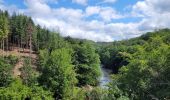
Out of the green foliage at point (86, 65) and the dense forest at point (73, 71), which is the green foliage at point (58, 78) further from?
the green foliage at point (86, 65)

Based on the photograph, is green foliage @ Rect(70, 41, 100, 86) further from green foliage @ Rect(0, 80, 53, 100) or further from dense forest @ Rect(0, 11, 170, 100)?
green foliage @ Rect(0, 80, 53, 100)

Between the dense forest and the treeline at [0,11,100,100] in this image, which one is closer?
the dense forest

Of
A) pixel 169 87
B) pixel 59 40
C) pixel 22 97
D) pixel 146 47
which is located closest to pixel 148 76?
pixel 169 87

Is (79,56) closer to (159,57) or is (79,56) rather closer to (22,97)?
(22,97)

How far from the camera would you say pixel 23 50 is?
109 m

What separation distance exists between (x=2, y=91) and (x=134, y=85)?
22646mm

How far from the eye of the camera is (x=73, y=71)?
5938 centimetres

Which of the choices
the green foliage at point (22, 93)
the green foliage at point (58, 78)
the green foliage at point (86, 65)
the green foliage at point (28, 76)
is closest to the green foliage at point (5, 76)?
the green foliage at point (28, 76)

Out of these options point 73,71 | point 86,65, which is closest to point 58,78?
point 73,71

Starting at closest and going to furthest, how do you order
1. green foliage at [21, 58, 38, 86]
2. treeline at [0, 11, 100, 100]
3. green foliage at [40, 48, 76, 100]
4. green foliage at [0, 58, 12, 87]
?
treeline at [0, 11, 100, 100]
green foliage at [40, 48, 76, 100]
green foliage at [21, 58, 38, 86]
green foliage at [0, 58, 12, 87]

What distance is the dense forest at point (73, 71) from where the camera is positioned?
27395 mm

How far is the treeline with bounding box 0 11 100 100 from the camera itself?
48.0m

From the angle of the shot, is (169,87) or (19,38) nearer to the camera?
(169,87)

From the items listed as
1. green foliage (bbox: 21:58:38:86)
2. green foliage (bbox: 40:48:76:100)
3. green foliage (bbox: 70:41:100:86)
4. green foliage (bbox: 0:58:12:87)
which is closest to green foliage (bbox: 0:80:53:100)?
green foliage (bbox: 40:48:76:100)
